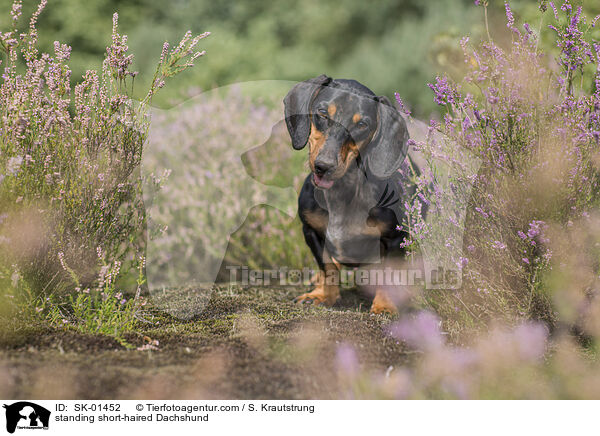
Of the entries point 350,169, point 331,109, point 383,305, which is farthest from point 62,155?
point 383,305

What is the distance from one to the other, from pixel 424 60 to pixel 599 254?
9.45 meters

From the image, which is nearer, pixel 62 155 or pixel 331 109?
pixel 62 155

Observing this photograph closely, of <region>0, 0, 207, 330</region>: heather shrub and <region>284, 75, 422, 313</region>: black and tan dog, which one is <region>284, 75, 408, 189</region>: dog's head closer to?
<region>284, 75, 422, 313</region>: black and tan dog

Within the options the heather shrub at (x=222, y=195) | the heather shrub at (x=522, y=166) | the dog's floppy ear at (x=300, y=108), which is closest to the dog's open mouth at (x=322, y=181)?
the dog's floppy ear at (x=300, y=108)

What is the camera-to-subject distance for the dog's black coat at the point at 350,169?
3355 mm

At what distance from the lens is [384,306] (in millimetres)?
3822

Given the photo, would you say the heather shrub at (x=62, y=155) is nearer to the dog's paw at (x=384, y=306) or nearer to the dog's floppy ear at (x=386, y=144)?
the dog's floppy ear at (x=386, y=144)

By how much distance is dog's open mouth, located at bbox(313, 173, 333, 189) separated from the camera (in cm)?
336

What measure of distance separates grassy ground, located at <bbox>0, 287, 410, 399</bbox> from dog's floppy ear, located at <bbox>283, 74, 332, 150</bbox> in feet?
3.83

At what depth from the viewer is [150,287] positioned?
4527 mm

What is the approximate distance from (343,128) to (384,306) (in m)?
1.32

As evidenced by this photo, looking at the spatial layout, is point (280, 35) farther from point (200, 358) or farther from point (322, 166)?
point (200, 358)

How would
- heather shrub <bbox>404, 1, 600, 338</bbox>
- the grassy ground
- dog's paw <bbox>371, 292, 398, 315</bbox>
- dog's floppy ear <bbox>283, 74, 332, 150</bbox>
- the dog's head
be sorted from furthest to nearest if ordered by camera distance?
dog's paw <bbox>371, 292, 398, 315</bbox>, dog's floppy ear <bbox>283, 74, 332, 150</bbox>, the dog's head, heather shrub <bbox>404, 1, 600, 338</bbox>, the grassy ground
